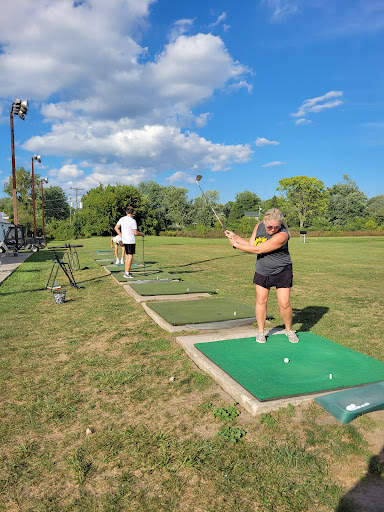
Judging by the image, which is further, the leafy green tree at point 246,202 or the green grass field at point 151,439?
the leafy green tree at point 246,202

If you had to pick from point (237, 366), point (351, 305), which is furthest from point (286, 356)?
point (351, 305)

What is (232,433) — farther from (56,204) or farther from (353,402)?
(56,204)

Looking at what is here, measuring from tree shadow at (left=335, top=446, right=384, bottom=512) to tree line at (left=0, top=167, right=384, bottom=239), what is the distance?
168 feet

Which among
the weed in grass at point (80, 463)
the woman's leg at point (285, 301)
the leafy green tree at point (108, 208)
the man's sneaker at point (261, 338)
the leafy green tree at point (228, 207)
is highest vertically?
the leafy green tree at point (228, 207)

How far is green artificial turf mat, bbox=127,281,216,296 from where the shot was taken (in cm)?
815

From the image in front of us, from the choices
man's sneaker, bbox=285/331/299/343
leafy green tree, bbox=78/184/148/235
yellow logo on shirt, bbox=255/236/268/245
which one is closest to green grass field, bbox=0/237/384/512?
man's sneaker, bbox=285/331/299/343

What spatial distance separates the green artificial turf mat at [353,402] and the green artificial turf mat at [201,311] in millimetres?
2752

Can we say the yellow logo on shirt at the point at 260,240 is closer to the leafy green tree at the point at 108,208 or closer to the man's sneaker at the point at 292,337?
the man's sneaker at the point at 292,337

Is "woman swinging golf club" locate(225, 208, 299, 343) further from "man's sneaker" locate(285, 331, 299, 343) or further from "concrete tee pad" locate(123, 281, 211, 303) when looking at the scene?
"concrete tee pad" locate(123, 281, 211, 303)

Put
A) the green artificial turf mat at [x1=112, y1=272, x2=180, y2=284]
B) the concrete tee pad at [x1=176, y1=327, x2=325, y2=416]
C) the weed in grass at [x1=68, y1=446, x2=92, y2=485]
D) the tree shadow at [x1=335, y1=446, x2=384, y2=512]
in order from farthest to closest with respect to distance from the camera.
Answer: the green artificial turf mat at [x1=112, y1=272, x2=180, y2=284]
the concrete tee pad at [x1=176, y1=327, x2=325, y2=416]
the weed in grass at [x1=68, y1=446, x2=92, y2=485]
the tree shadow at [x1=335, y1=446, x2=384, y2=512]

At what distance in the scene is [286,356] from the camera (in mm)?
4160

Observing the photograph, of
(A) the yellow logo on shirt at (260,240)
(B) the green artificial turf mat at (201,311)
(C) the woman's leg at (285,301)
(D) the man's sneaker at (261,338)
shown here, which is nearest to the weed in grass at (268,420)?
(D) the man's sneaker at (261,338)

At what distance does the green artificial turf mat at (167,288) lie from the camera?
815 cm

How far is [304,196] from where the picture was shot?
265 ft
